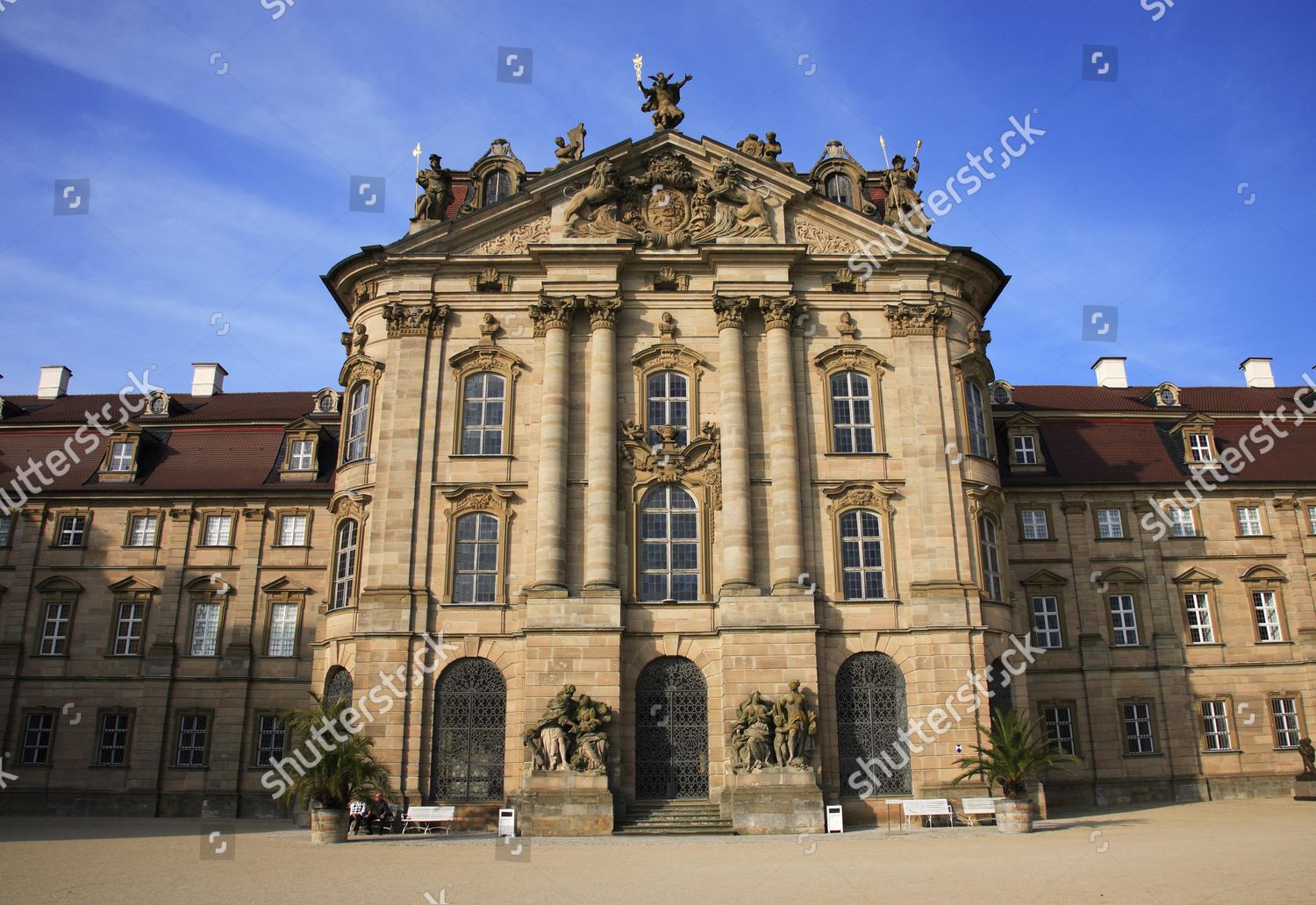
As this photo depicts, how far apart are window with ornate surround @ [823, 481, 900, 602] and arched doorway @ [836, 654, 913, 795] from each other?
73.7 inches

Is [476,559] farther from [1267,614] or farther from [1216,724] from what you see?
[1267,614]

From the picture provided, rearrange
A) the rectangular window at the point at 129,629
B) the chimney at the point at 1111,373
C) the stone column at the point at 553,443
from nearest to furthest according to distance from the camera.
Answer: the stone column at the point at 553,443 < the rectangular window at the point at 129,629 < the chimney at the point at 1111,373

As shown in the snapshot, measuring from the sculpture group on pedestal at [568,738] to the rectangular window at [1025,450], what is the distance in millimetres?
20431

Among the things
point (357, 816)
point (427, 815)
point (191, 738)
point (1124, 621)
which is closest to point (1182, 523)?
point (1124, 621)

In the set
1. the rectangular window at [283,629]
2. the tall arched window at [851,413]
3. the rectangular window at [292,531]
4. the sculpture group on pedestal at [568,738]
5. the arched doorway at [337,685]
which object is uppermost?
the tall arched window at [851,413]

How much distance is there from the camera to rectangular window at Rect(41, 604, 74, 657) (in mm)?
36938

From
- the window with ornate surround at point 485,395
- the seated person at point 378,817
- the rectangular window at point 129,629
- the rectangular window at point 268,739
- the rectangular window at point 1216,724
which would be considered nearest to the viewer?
the seated person at point 378,817

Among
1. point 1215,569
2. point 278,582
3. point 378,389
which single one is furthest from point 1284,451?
point 278,582

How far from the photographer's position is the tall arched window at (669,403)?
1231 inches

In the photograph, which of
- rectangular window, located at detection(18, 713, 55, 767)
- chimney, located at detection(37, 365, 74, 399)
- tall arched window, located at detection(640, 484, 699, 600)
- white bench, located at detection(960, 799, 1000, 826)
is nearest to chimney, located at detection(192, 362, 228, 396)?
chimney, located at detection(37, 365, 74, 399)

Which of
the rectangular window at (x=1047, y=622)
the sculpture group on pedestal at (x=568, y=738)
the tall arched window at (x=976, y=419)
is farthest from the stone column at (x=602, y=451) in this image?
the rectangular window at (x=1047, y=622)

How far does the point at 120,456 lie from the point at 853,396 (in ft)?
87.9

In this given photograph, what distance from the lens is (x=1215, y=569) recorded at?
37.9m

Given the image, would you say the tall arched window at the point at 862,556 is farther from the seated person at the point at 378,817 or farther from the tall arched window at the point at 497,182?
the tall arched window at the point at 497,182
